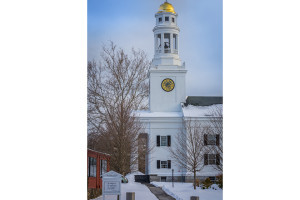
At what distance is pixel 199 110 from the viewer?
1117 centimetres

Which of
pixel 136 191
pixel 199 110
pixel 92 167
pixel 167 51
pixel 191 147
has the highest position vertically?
pixel 167 51

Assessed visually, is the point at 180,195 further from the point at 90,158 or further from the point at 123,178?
the point at 90,158

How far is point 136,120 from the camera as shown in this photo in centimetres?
1077

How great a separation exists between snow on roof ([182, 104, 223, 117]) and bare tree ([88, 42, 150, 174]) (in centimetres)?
137

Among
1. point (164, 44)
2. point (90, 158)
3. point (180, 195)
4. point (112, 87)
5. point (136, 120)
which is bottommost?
point (180, 195)

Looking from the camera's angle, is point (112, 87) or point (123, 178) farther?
point (112, 87)

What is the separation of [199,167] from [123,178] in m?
2.10

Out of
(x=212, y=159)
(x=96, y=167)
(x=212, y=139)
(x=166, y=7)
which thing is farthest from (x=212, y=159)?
(x=166, y=7)

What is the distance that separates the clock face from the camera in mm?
13852

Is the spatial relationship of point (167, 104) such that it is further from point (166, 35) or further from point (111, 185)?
point (111, 185)

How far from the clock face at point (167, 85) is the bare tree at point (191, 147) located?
7.44ft

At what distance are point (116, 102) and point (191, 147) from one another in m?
1.87
